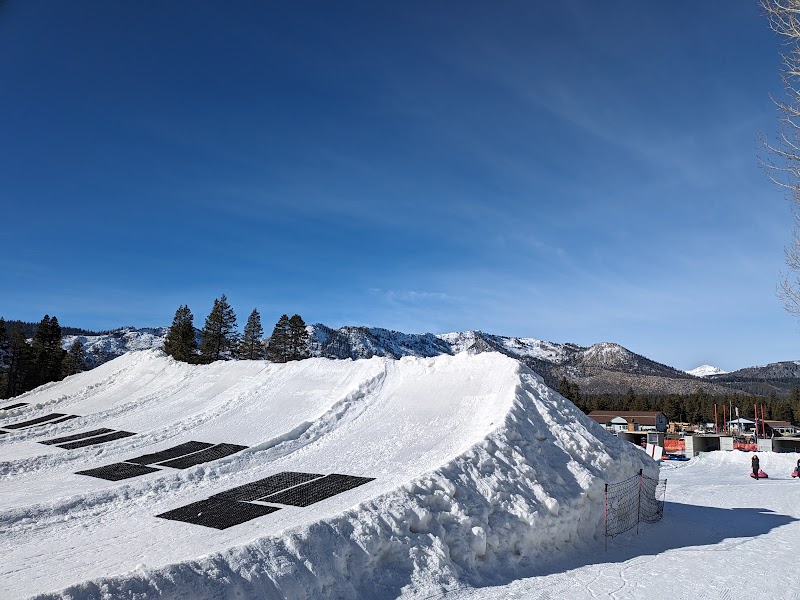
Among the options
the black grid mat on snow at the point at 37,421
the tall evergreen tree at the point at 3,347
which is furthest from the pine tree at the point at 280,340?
the black grid mat on snow at the point at 37,421

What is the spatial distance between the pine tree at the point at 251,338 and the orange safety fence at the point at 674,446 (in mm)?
37140

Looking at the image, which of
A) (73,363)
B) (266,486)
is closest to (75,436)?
(266,486)

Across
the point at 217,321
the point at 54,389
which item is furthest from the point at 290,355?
the point at 54,389

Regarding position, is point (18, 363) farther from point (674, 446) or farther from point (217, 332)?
point (674, 446)

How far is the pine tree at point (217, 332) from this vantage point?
4872 centimetres

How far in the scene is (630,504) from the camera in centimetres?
1203

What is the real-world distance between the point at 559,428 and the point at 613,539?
246cm

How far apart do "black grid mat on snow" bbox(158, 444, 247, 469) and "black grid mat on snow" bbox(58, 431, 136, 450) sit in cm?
451

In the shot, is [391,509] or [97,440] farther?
[97,440]

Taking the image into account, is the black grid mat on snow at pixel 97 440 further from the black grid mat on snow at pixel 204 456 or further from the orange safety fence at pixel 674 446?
the orange safety fence at pixel 674 446

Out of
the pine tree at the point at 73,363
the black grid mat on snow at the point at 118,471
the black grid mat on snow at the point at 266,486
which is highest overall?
the pine tree at the point at 73,363

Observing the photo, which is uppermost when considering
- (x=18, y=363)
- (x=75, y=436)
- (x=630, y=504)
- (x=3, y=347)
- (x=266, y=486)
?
(x=3, y=347)

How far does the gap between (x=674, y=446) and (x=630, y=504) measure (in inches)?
1351

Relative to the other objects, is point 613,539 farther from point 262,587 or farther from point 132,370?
point 132,370
